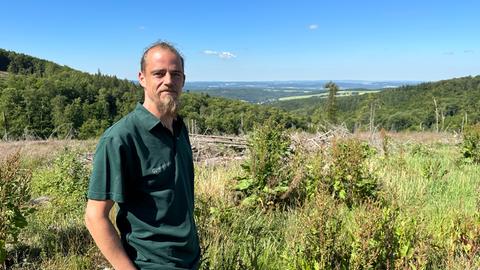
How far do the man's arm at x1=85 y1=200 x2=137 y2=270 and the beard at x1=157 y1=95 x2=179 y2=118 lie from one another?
0.54 meters

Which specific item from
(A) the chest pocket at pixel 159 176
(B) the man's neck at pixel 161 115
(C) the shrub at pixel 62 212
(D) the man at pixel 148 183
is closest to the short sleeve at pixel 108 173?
(D) the man at pixel 148 183

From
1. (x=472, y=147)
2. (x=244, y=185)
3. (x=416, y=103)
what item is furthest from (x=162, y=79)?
(x=416, y=103)

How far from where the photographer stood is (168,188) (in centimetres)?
196

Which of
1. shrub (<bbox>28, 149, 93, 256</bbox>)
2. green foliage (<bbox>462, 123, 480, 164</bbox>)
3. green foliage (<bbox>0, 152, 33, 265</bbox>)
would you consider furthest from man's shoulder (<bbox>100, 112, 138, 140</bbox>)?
green foliage (<bbox>462, 123, 480, 164</bbox>)

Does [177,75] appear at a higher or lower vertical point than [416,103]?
higher

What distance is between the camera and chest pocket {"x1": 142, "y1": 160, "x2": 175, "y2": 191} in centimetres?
188

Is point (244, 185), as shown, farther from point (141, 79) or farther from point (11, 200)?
point (141, 79)

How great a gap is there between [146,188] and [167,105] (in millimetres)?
442

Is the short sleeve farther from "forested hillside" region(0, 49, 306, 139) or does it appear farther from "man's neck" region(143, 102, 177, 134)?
"forested hillside" region(0, 49, 306, 139)

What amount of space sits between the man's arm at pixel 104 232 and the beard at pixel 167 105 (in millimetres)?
543

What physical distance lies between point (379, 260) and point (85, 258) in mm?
2660

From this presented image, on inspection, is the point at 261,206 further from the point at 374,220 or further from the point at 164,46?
the point at 164,46

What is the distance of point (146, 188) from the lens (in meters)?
1.89

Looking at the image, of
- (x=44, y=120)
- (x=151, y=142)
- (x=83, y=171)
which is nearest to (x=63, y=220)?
(x=83, y=171)
